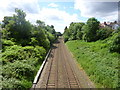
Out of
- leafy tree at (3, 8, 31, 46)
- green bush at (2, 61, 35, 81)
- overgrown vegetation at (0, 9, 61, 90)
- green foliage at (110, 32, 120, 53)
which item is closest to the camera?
green bush at (2, 61, 35, 81)

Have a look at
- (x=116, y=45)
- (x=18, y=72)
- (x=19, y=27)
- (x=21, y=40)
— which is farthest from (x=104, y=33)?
(x=18, y=72)

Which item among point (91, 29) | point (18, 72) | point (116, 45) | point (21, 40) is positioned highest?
point (91, 29)

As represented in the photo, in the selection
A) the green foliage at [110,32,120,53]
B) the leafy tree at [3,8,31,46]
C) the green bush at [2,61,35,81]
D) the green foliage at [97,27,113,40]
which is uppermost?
the leafy tree at [3,8,31,46]

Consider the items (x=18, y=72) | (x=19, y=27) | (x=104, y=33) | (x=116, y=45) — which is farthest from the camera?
(x=104, y=33)

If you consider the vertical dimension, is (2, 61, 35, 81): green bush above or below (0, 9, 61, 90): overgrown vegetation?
below

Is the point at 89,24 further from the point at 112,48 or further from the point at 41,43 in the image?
the point at 112,48

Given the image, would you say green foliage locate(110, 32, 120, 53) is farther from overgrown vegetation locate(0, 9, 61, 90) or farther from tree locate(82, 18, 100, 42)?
tree locate(82, 18, 100, 42)

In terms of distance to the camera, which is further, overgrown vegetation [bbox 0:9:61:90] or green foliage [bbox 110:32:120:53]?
green foliage [bbox 110:32:120:53]

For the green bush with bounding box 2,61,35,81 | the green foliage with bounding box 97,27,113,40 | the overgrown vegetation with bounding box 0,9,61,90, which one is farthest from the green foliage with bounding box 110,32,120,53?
the green foliage with bounding box 97,27,113,40

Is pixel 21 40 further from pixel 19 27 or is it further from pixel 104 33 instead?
pixel 104 33

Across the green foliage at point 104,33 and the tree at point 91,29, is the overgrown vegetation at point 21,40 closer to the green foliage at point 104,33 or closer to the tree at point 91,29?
the tree at point 91,29

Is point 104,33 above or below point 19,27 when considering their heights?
below

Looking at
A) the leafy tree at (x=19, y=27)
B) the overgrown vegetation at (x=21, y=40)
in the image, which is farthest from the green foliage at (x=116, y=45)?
the leafy tree at (x=19, y=27)

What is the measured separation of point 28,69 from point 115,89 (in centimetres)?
635
